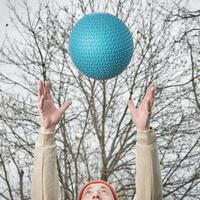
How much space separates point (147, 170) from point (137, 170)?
8 cm

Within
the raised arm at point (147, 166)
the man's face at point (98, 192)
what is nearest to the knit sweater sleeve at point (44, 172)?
the man's face at point (98, 192)

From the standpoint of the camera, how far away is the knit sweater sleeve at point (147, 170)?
10.4 feet

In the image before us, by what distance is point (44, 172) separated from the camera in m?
3.31

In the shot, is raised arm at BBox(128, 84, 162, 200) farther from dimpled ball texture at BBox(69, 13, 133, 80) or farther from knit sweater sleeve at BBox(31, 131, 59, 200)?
dimpled ball texture at BBox(69, 13, 133, 80)

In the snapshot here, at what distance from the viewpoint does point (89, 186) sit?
11.8ft

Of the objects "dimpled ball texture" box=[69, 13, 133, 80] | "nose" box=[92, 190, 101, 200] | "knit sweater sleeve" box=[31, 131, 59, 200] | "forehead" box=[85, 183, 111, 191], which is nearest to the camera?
"knit sweater sleeve" box=[31, 131, 59, 200]

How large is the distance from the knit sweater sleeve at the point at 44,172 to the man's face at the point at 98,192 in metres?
0.25

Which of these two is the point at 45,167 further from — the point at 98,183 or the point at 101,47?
the point at 101,47

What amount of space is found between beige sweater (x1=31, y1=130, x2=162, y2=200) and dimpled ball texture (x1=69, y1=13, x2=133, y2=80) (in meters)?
1.47

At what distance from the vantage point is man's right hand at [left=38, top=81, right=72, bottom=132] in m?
3.43

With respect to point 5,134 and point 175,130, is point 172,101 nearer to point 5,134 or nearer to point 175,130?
point 175,130

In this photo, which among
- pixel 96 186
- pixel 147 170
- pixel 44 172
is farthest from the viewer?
pixel 96 186

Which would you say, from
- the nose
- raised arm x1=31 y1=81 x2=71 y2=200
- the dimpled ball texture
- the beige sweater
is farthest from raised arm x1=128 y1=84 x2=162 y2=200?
the dimpled ball texture

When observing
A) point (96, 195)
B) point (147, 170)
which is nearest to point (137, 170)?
point (147, 170)
